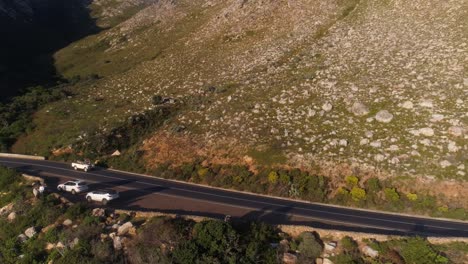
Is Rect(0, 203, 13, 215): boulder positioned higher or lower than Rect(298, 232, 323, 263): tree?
higher

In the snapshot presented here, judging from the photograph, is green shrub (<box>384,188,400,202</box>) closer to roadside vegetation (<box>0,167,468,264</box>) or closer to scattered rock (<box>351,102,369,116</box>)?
roadside vegetation (<box>0,167,468,264</box>)

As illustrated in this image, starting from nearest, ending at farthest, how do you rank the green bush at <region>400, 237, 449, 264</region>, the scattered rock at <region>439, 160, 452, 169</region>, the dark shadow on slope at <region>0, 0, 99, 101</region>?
the green bush at <region>400, 237, 449, 264</region> < the scattered rock at <region>439, 160, 452, 169</region> < the dark shadow on slope at <region>0, 0, 99, 101</region>

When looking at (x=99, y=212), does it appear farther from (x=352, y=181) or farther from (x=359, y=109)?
(x=359, y=109)

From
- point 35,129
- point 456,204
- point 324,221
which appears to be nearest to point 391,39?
point 456,204

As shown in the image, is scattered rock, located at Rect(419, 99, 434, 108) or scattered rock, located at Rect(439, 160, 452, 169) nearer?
scattered rock, located at Rect(439, 160, 452, 169)

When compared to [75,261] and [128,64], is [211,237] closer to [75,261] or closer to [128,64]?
[75,261]

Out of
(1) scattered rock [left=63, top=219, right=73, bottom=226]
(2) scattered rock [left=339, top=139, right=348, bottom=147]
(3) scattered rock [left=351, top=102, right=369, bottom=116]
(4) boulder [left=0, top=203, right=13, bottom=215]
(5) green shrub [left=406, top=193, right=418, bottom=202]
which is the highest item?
(3) scattered rock [left=351, top=102, right=369, bottom=116]

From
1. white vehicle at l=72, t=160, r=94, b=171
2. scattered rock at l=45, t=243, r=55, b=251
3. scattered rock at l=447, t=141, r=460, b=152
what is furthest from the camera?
white vehicle at l=72, t=160, r=94, b=171

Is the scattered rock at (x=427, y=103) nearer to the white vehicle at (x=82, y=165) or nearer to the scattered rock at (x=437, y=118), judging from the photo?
the scattered rock at (x=437, y=118)

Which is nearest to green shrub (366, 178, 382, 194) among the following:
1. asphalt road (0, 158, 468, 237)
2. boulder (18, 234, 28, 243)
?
asphalt road (0, 158, 468, 237)
